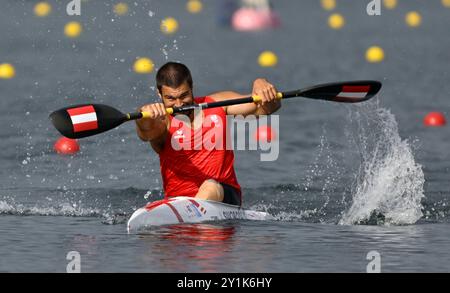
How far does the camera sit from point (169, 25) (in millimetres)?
27484

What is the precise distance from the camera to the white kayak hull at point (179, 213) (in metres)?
10.9

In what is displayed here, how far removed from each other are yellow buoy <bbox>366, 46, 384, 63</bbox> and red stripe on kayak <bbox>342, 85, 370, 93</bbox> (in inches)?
489

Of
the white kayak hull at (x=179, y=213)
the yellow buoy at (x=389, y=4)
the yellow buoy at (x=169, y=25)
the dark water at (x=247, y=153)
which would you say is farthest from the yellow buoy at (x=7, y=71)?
the yellow buoy at (x=389, y=4)

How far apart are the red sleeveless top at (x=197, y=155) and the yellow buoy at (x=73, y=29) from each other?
14.9 m

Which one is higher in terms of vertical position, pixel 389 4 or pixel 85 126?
pixel 389 4

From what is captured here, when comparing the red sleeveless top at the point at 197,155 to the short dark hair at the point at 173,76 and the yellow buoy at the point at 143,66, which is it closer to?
the short dark hair at the point at 173,76

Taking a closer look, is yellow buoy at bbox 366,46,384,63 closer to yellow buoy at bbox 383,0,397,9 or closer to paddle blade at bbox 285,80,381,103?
yellow buoy at bbox 383,0,397,9

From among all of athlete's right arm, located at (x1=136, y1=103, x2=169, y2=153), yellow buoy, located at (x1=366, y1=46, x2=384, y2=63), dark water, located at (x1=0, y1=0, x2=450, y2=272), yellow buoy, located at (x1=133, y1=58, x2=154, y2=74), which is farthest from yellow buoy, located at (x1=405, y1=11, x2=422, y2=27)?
athlete's right arm, located at (x1=136, y1=103, x2=169, y2=153)

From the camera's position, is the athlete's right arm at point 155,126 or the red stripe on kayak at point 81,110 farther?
the red stripe on kayak at point 81,110

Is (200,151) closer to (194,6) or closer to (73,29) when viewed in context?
(73,29)

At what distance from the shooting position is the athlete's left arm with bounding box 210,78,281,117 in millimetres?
11031

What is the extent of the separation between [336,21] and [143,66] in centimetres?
824

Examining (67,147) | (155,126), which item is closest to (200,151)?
(155,126)

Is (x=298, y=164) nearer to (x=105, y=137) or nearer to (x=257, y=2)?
(x=105, y=137)
